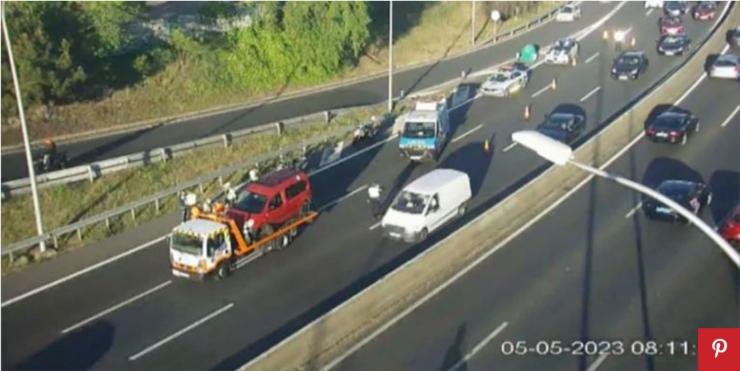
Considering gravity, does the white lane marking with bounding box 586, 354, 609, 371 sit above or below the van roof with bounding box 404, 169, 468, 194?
below

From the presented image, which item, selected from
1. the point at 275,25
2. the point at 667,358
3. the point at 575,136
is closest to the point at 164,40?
the point at 275,25

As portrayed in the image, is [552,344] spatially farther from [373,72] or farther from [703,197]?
[373,72]

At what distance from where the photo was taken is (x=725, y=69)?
4644cm

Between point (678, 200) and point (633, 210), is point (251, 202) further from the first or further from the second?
point (678, 200)

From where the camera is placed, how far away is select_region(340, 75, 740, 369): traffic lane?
2103 cm

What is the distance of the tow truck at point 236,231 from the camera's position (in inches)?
976

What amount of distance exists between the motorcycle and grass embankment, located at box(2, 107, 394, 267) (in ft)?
12.4

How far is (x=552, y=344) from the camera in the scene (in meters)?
20.8

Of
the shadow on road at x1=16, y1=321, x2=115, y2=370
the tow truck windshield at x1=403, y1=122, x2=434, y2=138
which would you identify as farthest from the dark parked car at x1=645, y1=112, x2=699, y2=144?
the shadow on road at x1=16, y1=321, x2=115, y2=370

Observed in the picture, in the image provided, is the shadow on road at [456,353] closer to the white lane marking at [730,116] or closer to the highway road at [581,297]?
the highway road at [581,297]

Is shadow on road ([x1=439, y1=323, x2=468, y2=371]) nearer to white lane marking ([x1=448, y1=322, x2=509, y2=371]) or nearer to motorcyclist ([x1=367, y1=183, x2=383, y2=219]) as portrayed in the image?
white lane marking ([x1=448, y1=322, x2=509, y2=371])

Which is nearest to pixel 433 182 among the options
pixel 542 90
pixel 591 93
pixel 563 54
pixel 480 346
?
pixel 480 346

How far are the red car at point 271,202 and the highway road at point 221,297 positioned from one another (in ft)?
3.36

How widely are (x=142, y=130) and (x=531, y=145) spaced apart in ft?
96.5
